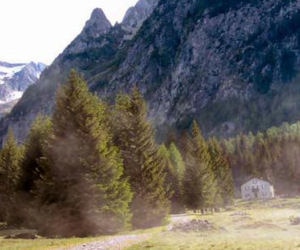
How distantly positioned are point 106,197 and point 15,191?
72.1 feet

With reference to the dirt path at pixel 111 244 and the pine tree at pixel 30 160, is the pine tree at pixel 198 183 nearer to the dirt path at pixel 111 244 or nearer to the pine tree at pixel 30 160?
the pine tree at pixel 30 160

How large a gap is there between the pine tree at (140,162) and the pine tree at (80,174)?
5.80m

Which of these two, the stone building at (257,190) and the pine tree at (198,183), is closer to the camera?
the pine tree at (198,183)

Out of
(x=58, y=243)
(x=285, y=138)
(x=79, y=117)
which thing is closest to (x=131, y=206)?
(x=79, y=117)

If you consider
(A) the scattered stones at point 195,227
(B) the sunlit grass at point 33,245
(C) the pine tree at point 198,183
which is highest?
(C) the pine tree at point 198,183

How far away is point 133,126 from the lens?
178 ft

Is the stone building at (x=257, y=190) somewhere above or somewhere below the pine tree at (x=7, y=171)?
below

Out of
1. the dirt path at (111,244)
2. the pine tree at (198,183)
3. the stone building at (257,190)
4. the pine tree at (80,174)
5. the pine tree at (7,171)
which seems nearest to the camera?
the dirt path at (111,244)

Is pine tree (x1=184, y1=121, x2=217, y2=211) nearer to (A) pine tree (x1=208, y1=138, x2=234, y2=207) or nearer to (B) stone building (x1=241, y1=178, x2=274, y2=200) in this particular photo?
(A) pine tree (x1=208, y1=138, x2=234, y2=207)

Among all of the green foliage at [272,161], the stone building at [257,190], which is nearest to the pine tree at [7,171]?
the stone building at [257,190]

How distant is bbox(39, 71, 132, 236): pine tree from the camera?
42281 mm

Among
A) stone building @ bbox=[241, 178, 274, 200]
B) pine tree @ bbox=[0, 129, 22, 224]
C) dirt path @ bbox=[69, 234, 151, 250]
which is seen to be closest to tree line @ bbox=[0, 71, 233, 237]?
pine tree @ bbox=[0, 129, 22, 224]

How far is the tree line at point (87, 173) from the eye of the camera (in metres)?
42.6

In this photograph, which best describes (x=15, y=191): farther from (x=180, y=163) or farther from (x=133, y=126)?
(x=180, y=163)
